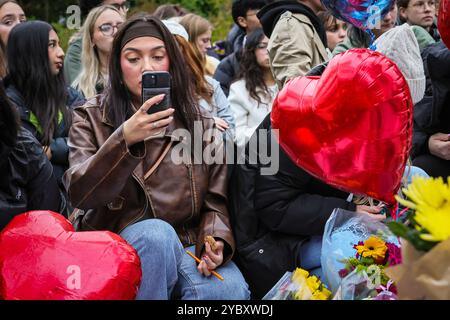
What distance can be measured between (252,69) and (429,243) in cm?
373

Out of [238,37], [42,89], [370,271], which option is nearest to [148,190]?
[370,271]

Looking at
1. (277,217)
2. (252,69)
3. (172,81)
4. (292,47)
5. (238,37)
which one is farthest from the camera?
(238,37)

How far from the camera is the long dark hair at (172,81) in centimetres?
354

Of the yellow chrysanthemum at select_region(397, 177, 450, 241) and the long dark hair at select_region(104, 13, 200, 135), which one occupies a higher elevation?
the yellow chrysanthemum at select_region(397, 177, 450, 241)

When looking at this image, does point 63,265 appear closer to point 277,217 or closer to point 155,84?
point 155,84

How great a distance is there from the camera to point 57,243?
2.84m

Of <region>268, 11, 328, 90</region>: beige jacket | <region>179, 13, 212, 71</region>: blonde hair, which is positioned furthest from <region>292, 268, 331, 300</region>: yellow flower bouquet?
<region>179, 13, 212, 71</region>: blonde hair

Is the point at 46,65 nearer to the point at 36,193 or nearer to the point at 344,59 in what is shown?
the point at 36,193

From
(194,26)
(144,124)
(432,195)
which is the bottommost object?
(194,26)

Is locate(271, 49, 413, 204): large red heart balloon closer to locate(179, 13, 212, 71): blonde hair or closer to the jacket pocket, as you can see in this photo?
the jacket pocket

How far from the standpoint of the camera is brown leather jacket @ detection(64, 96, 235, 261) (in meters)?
3.20

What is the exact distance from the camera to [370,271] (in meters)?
2.63

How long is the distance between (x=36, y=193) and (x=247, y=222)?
3.15 feet
